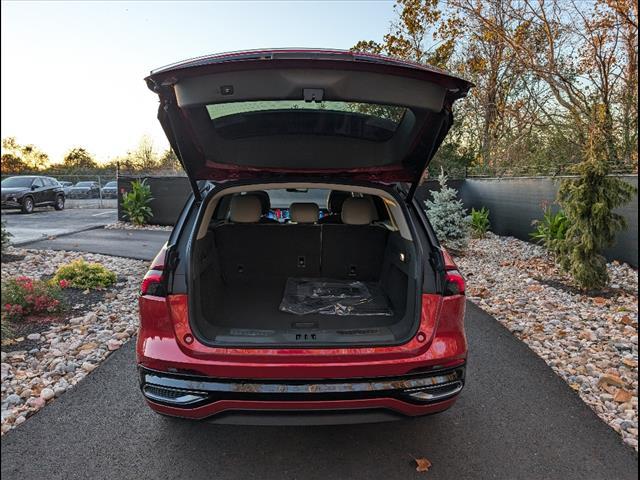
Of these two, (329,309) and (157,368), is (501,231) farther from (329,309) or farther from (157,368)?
(157,368)

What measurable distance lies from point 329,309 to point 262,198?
3.97 ft

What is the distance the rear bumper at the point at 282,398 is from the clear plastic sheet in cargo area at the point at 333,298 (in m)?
0.92

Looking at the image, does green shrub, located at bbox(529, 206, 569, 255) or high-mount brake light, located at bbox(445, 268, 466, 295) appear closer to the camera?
high-mount brake light, located at bbox(445, 268, 466, 295)

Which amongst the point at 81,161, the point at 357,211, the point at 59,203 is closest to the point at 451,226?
the point at 357,211

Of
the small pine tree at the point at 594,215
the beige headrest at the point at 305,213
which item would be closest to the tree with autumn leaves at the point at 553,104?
the small pine tree at the point at 594,215

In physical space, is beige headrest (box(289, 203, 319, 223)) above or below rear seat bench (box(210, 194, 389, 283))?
above

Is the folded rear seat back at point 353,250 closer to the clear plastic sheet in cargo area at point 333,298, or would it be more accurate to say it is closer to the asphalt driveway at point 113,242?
the clear plastic sheet in cargo area at point 333,298

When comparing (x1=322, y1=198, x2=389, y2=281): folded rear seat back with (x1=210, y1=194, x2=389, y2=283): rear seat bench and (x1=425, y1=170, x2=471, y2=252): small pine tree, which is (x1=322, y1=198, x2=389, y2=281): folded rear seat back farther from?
(x1=425, y1=170, x2=471, y2=252): small pine tree

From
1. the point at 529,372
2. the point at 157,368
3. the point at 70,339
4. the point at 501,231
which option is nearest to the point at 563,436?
the point at 529,372

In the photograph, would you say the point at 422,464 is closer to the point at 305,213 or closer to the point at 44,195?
the point at 305,213

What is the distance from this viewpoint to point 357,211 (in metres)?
3.53

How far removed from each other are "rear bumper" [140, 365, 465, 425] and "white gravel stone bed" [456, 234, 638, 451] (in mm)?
1455

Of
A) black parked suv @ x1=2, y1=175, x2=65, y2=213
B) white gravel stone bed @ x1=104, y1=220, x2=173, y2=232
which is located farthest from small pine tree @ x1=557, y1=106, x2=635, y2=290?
black parked suv @ x1=2, y1=175, x2=65, y2=213

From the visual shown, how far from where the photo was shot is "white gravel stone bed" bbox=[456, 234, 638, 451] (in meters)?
A: 3.01
